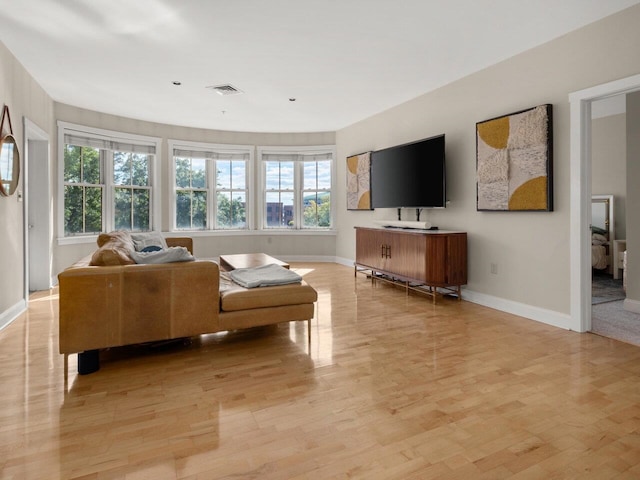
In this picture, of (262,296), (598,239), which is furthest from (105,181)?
(598,239)

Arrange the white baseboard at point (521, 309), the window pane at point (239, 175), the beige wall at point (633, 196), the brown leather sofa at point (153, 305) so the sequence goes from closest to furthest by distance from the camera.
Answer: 1. the brown leather sofa at point (153, 305)
2. the white baseboard at point (521, 309)
3. the beige wall at point (633, 196)
4. the window pane at point (239, 175)

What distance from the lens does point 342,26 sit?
329 cm

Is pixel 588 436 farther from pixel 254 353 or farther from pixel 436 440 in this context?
pixel 254 353

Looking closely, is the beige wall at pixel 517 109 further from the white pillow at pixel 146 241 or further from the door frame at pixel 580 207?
the white pillow at pixel 146 241

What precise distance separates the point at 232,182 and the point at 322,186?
1.78 m

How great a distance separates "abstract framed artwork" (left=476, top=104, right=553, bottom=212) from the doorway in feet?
17.4

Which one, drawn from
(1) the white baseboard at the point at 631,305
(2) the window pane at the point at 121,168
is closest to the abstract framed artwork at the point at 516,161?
(1) the white baseboard at the point at 631,305

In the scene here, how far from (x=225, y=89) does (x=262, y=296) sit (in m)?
3.14

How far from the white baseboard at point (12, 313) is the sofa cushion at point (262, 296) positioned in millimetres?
2136

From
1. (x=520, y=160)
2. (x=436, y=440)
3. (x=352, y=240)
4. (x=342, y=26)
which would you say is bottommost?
(x=436, y=440)

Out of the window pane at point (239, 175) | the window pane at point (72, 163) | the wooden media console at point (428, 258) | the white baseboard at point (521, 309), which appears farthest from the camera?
the window pane at point (239, 175)

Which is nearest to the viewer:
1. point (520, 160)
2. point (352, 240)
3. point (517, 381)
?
point (517, 381)

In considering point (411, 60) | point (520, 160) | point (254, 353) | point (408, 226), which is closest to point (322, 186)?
point (408, 226)

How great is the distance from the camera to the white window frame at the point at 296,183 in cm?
769
